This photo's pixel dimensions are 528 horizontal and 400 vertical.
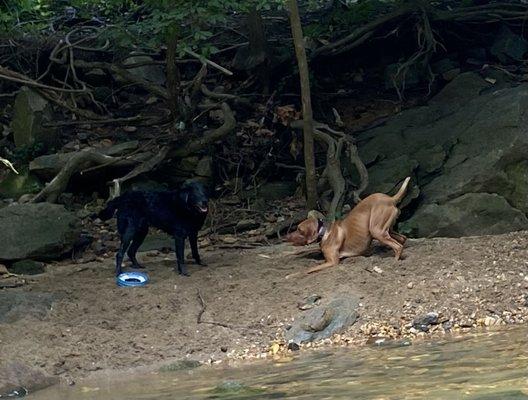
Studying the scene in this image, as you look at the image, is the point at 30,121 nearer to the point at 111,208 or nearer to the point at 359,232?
the point at 111,208

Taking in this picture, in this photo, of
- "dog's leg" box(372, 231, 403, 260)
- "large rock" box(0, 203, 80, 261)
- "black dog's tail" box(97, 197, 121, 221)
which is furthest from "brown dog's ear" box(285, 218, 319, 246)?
"large rock" box(0, 203, 80, 261)

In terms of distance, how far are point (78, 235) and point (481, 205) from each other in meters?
4.73

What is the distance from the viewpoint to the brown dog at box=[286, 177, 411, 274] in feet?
32.8

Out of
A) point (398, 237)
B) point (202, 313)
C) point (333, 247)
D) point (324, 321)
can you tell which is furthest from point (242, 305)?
point (398, 237)

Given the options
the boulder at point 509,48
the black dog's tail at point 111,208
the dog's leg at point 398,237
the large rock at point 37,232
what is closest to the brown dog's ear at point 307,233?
the dog's leg at point 398,237

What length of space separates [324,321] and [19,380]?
269 centimetres

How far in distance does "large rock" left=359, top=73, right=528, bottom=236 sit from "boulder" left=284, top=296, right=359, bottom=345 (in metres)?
2.32

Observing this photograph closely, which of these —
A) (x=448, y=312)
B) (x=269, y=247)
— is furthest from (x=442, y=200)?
(x=448, y=312)

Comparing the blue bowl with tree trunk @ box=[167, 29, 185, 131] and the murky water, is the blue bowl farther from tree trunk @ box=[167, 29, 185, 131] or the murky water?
tree trunk @ box=[167, 29, 185, 131]

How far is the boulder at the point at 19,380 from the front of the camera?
7.68 metres

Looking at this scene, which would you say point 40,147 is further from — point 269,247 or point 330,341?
point 330,341

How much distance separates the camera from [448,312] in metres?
8.58

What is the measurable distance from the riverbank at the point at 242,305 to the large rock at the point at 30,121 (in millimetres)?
4006

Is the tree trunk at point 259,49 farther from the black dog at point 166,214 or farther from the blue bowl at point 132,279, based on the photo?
the blue bowl at point 132,279
